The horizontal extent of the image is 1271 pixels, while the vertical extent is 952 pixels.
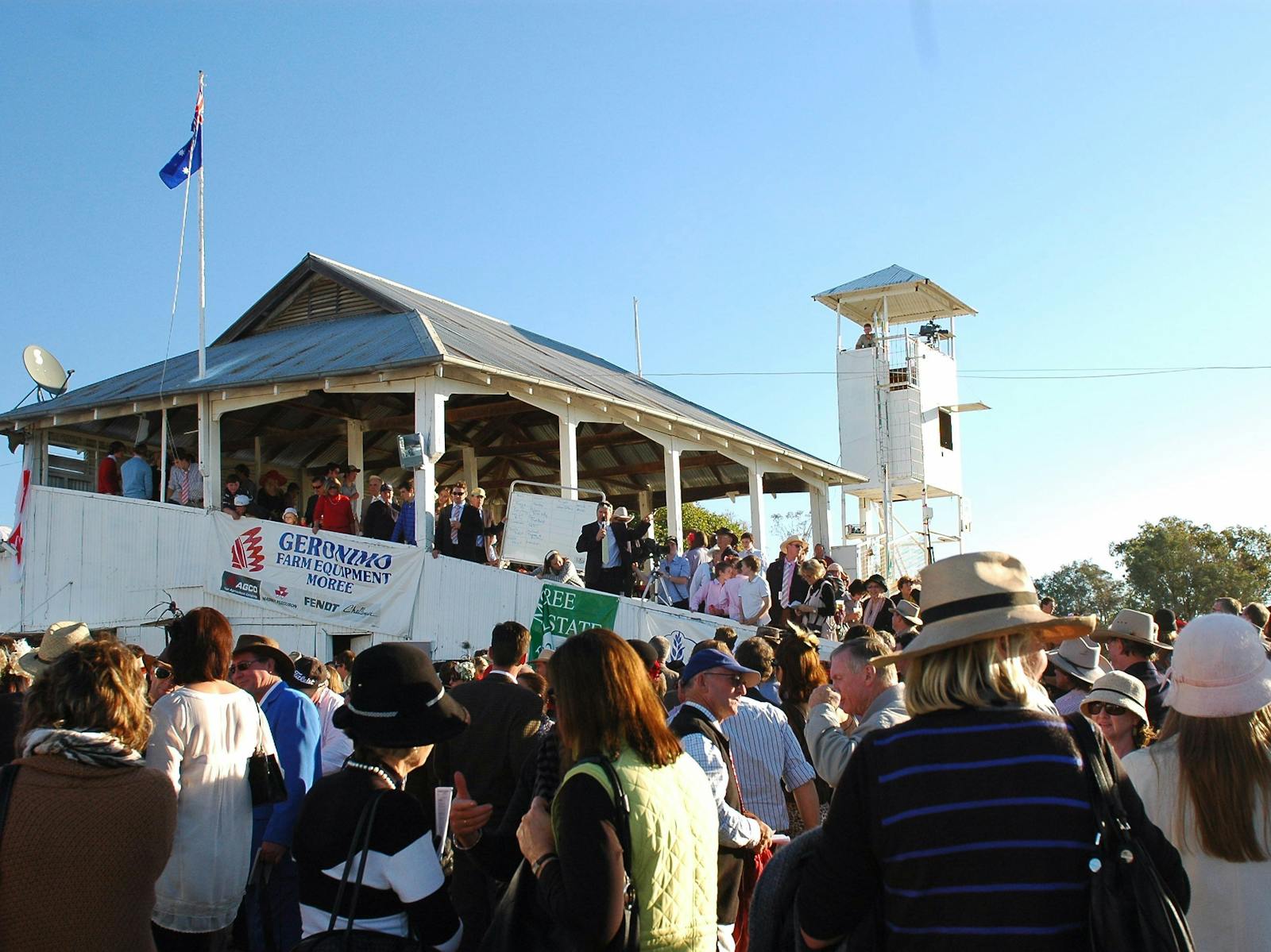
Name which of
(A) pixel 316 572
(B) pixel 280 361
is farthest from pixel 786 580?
(B) pixel 280 361

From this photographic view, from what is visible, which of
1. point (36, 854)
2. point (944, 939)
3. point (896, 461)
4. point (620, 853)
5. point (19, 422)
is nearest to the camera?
point (944, 939)

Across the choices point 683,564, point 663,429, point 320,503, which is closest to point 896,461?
point 663,429

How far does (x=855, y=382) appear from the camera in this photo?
30.8 m

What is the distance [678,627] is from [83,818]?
1161 centimetres

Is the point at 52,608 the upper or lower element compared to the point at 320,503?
lower

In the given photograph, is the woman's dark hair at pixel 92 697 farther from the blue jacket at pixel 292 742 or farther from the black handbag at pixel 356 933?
the blue jacket at pixel 292 742

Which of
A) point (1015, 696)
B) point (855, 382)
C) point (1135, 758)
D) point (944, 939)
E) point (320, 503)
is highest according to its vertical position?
point (855, 382)

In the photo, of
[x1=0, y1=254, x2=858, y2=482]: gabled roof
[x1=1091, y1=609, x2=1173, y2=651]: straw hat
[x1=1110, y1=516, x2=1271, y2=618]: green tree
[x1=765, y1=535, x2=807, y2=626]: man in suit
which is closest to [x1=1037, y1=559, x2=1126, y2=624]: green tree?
[x1=1110, y1=516, x2=1271, y2=618]: green tree

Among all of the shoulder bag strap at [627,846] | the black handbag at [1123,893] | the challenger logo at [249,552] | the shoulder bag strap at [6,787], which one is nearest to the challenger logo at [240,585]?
the challenger logo at [249,552]

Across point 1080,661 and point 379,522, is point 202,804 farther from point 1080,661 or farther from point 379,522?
point 379,522

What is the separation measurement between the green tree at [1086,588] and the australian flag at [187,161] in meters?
39.6

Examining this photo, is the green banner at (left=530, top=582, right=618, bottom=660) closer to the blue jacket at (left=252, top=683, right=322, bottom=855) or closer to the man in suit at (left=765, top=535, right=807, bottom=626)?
the man in suit at (left=765, top=535, right=807, bottom=626)

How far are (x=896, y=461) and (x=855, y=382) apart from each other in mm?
2411

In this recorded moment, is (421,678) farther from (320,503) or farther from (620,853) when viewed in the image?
Result: (320,503)
